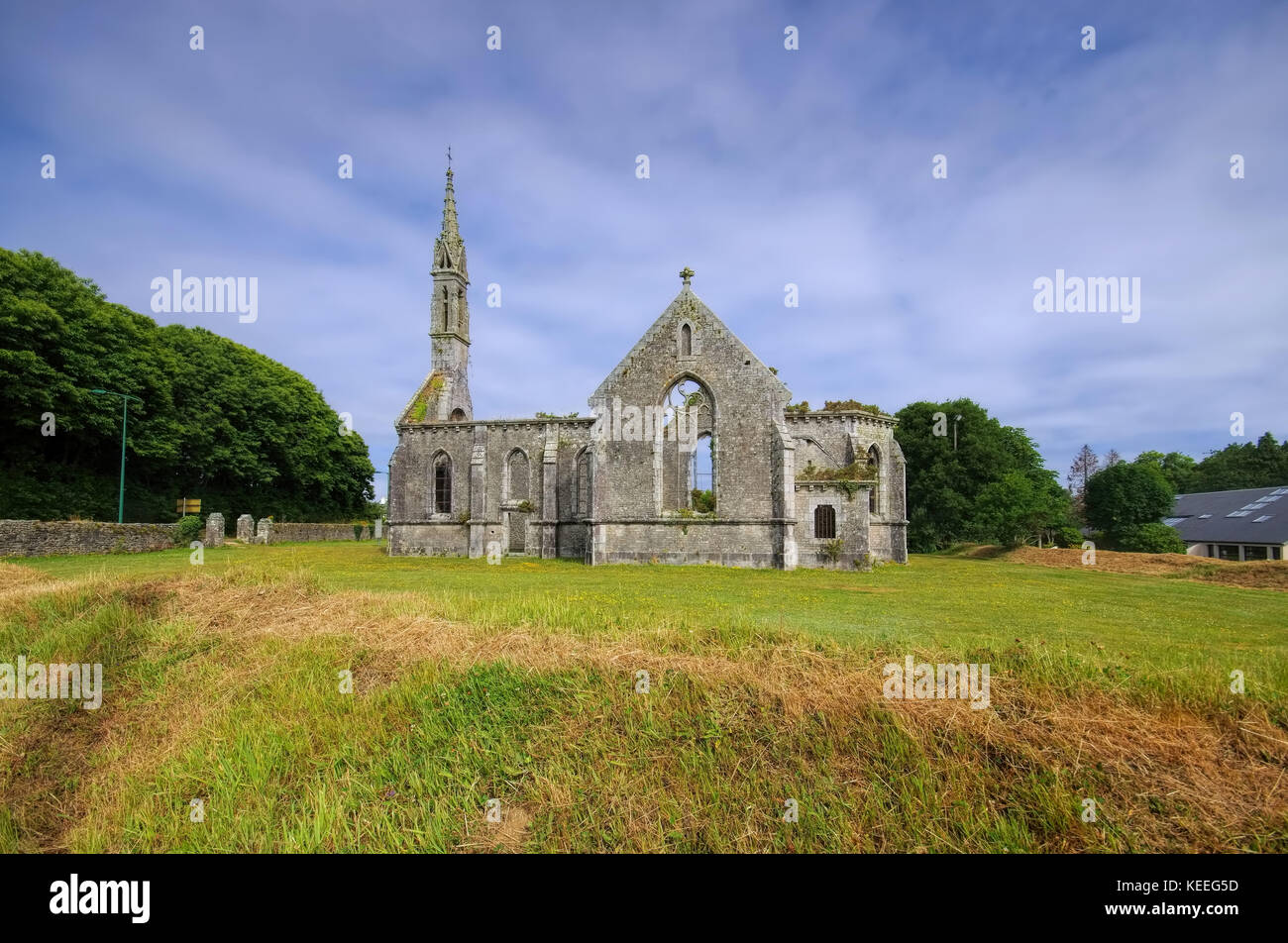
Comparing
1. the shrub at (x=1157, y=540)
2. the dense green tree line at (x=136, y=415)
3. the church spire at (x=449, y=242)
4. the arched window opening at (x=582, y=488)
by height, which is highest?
the church spire at (x=449, y=242)

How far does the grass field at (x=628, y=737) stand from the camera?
530cm

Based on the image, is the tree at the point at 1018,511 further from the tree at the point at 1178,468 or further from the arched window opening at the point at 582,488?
the tree at the point at 1178,468

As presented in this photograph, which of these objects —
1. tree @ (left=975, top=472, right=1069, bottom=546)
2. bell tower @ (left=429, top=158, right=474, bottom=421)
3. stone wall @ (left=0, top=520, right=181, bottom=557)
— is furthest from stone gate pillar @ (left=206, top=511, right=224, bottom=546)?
tree @ (left=975, top=472, right=1069, bottom=546)

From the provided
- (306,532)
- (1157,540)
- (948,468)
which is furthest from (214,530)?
(1157,540)

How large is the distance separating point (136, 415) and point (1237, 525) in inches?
2914

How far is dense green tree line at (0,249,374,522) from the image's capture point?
2984 centimetres

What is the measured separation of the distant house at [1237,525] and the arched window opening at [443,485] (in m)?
47.6

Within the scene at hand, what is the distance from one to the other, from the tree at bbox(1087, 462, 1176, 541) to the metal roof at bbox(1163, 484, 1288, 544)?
10.6ft

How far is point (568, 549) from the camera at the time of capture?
28.9 m

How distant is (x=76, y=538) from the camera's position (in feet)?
83.3

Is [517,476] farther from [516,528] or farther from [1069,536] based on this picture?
[1069,536]

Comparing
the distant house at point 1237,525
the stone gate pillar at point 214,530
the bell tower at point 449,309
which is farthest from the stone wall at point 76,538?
the distant house at point 1237,525

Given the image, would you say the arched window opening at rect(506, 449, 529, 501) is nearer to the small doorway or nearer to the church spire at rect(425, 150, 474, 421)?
the small doorway
